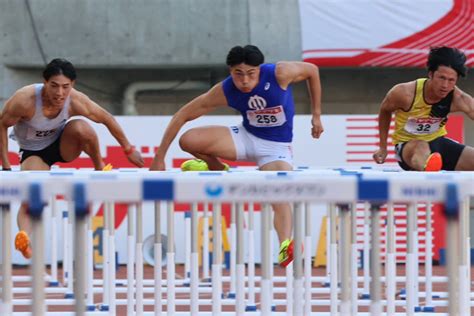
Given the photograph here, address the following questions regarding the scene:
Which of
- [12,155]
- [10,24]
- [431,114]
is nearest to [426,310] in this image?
[431,114]

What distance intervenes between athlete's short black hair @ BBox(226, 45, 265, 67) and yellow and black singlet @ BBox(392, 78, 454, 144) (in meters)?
1.20

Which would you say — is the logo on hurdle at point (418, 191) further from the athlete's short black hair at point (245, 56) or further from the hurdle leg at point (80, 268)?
the athlete's short black hair at point (245, 56)

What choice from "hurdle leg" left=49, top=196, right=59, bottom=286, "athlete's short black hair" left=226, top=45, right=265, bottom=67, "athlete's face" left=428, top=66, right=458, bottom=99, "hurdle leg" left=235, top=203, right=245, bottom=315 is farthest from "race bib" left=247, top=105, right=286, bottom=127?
"hurdle leg" left=235, top=203, right=245, bottom=315

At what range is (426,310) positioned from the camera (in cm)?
966

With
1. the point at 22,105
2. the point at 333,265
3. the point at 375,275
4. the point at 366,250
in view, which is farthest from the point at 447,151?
the point at 375,275

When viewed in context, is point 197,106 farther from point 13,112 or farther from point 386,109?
point 386,109

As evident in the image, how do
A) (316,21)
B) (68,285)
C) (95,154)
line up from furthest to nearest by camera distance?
(316,21), (68,285), (95,154)

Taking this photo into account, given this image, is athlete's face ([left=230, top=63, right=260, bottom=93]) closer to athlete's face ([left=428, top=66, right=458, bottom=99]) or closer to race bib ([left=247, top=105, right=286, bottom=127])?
race bib ([left=247, top=105, right=286, bottom=127])

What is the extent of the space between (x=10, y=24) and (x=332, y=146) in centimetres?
555

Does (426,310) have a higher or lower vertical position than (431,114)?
lower

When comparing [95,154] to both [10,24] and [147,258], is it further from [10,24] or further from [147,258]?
[10,24]

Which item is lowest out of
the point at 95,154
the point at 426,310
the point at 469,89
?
the point at 426,310

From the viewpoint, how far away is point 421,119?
8.94 meters

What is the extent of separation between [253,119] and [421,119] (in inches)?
47.9
